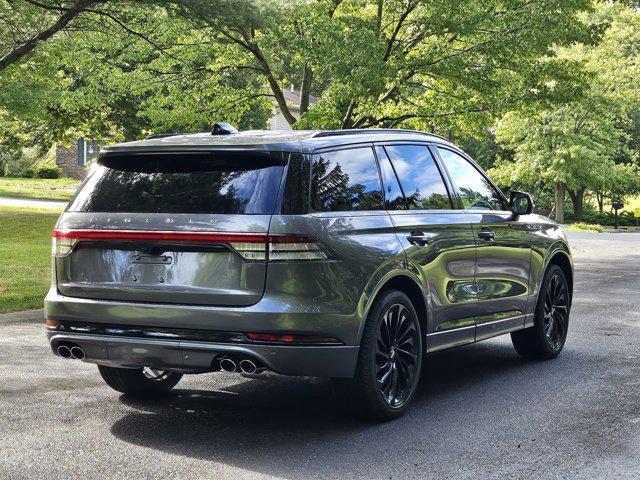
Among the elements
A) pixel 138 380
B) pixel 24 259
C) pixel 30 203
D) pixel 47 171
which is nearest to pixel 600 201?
pixel 47 171

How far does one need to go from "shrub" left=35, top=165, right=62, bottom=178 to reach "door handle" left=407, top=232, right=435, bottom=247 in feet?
167

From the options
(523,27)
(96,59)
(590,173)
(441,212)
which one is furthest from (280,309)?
(590,173)

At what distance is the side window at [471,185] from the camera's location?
7672 mm

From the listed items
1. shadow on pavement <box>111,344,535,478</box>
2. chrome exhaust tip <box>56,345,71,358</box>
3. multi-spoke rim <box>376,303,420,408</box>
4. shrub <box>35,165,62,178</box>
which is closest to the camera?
shadow on pavement <box>111,344,535,478</box>

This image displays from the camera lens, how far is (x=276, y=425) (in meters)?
6.36

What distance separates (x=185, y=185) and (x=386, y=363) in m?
1.72

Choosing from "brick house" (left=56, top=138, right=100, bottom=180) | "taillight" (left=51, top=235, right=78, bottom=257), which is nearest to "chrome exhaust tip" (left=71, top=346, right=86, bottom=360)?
"taillight" (left=51, top=235, right=78, bottom=257)

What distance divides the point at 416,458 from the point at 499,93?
15502 millimetres

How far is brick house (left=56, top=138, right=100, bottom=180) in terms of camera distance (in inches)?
2178

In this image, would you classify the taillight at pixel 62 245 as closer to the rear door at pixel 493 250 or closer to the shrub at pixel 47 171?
the rear door at pixel 493 250

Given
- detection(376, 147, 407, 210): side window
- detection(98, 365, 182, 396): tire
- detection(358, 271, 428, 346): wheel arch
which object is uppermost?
detection(376, 147, 407, 210): side window

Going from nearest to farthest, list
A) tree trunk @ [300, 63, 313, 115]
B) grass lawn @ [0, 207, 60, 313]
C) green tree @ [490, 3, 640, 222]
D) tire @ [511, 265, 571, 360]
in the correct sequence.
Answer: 1. tire @ [511, 265, 571, 360]
2. grass lawn @ [0, 207, 60, 313]
3. tree trunk @ [300, 63, 313, 115]
4. green tree @ [490, 3, 640, 222]

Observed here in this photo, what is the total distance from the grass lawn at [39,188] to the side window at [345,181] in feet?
117

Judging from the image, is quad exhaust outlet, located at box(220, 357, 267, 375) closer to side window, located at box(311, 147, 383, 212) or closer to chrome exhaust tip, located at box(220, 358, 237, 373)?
chrome exhaust tip, located at box(220, 358, 237, 373)
